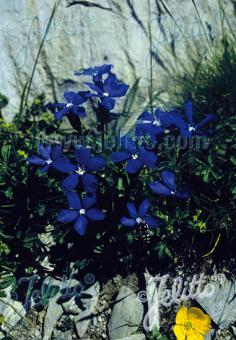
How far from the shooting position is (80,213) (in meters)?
2.73

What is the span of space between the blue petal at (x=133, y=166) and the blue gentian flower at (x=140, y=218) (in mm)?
184

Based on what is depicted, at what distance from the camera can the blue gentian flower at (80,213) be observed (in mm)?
2699

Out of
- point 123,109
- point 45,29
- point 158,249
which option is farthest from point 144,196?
point 45,29

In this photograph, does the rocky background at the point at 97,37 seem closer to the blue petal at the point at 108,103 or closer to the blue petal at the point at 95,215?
the blue petal at the point at 108,103

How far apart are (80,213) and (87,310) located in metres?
0.66

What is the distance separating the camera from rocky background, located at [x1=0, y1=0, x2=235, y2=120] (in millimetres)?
3709

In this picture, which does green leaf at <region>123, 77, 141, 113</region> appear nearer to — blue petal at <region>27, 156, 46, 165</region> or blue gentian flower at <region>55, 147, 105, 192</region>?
blue petal at <region>27, 156, 46, 165</region>

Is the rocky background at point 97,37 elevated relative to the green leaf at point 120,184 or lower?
elevated

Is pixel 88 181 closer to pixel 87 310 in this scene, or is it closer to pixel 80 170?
pixel 80 170

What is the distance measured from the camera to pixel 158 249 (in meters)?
2.88

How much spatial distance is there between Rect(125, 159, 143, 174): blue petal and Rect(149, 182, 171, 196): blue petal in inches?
5.1

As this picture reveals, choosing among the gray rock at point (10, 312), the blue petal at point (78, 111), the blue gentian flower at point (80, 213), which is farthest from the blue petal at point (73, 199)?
the gray rock at point (10, 312)

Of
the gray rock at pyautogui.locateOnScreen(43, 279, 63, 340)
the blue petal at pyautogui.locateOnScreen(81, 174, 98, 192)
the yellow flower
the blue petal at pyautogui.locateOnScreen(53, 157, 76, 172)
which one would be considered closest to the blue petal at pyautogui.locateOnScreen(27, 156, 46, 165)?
the blue petal at pyautogui.locateOnScreen(53, 157, 76, 172)

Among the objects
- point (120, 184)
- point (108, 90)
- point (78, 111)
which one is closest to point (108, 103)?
point (108, 90)
